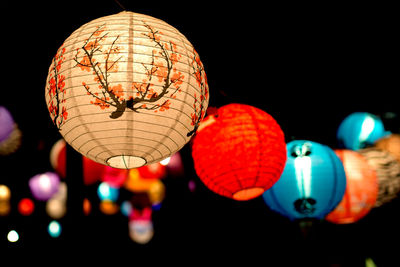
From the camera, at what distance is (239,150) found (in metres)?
2.17

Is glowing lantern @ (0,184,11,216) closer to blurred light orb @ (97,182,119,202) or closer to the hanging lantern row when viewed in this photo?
blurred light orb @ (97,182,119,202)

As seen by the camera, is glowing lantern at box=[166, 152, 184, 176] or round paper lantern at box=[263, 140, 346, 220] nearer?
round paper lantern at box=[263, 140, 346, 220]

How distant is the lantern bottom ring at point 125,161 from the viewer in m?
1.66

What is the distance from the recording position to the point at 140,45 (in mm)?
1449

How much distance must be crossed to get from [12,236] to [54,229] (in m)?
0.76

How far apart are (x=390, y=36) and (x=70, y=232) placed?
416cm

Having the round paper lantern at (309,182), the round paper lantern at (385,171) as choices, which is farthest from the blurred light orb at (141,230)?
the round paper lantern at (309,182)

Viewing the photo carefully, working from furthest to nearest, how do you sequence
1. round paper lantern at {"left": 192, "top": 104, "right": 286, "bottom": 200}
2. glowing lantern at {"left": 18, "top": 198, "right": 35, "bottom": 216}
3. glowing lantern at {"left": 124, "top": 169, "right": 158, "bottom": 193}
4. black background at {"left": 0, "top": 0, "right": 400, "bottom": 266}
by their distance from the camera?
1. glowing lantern at {"left": 18, "top": 198, "right": 35, "bottom": 216}
2. glowing lantern at {"left": 124, "top": 169, "right": 158, "bottom": 193}
3. black background at {"left": 0, "top": 0, "right": 400, "bottom": 266}
4. round paper lantern at {"left": 192, "top": 104, "right": 286, "bottom": 200}

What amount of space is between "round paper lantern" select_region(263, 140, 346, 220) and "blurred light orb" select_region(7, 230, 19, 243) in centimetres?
638

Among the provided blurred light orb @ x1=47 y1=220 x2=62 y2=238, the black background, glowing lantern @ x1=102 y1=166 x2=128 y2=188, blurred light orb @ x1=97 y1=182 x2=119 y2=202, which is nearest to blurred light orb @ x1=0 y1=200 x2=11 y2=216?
the black background

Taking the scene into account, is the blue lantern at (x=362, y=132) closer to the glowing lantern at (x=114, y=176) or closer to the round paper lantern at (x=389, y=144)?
→ the round paper lantern at (x=389, y=144)

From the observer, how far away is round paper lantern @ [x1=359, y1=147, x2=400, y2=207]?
347cm

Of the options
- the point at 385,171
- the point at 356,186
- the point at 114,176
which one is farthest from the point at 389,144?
the point at 114,176

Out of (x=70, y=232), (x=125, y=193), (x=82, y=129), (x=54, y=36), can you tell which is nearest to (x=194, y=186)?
(x=125, y=193)
